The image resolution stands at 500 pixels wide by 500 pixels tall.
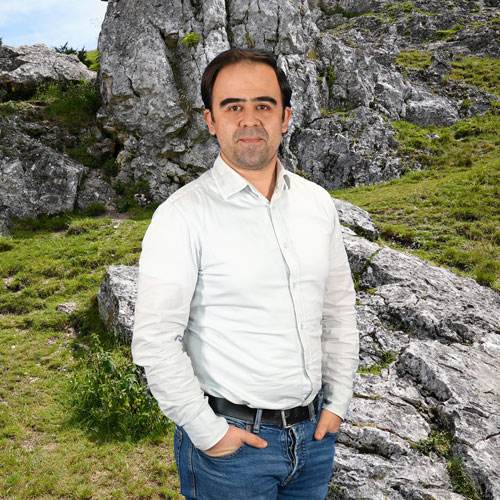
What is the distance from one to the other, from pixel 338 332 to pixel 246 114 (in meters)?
1.68

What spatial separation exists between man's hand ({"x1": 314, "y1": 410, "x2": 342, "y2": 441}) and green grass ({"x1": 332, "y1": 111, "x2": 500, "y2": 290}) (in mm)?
8568

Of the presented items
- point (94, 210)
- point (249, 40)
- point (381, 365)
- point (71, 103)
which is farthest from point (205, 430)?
point (249, 40)

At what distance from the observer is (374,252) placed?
909 cm

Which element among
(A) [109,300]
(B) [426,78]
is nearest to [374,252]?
(A) [109,300]

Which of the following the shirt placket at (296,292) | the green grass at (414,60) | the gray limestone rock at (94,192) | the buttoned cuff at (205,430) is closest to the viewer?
the buttoned cuff at (205,430)

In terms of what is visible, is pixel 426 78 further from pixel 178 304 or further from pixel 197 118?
pixel 178 304

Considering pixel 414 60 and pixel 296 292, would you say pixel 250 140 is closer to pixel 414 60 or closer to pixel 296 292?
pixel 296 292

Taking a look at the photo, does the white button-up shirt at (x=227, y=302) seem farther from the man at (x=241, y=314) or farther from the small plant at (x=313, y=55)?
the small plant at (x=313, y=55)

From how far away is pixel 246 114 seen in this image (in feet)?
8.36

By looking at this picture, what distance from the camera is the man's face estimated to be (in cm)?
253

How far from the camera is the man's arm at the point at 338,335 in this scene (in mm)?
2770

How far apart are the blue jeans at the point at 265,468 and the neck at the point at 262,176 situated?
4.85ft

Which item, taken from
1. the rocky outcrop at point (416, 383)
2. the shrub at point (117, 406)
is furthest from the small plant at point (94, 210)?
the shrub at point (117, 406)

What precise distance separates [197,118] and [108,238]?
27.4 ft
